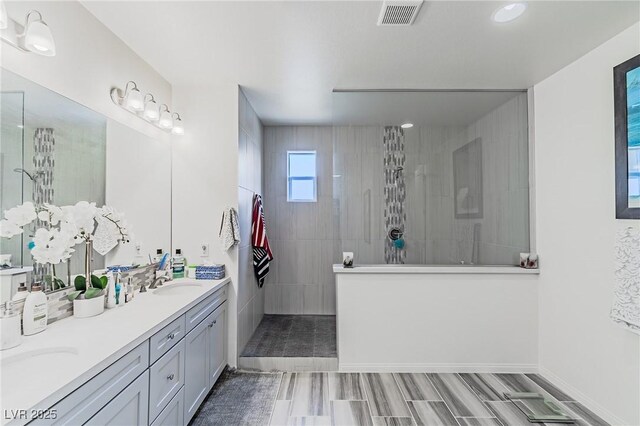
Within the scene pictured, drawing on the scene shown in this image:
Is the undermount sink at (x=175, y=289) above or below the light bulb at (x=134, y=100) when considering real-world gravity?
below

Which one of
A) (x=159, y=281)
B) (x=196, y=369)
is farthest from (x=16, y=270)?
(x=196, y=369)

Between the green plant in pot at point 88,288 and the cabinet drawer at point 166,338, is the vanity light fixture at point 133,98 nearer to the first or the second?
the green plant in pot at point 88,288

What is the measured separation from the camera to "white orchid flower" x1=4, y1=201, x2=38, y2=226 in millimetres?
1455

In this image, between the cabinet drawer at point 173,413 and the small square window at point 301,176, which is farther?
the small square window at point 301,176

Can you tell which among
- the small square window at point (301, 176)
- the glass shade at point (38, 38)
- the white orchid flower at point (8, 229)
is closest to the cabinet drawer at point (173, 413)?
the white orchid flower at point (8, 229)

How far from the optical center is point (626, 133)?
2061 mm

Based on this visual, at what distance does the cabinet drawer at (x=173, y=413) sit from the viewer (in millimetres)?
1715

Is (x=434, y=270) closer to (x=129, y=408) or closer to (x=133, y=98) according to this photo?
(x=129, y=408)

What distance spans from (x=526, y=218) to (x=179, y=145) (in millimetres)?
3370

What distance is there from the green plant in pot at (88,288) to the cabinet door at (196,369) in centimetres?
60

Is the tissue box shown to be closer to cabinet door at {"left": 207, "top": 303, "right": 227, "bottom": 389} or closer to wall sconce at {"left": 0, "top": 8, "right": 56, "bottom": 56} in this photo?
cabinet door at {"left": 207, "top": 303, "right": 227, "bottom": 389}

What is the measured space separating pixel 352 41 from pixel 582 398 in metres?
3.20

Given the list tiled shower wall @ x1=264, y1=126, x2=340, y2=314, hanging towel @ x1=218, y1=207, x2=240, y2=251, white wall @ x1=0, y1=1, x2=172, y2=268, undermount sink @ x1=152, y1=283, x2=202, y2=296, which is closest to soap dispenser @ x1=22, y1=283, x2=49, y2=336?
white wall @ x1=0, y1=1, x2=172, y2=268

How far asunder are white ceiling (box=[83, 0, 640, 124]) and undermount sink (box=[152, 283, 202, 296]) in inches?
71.1
